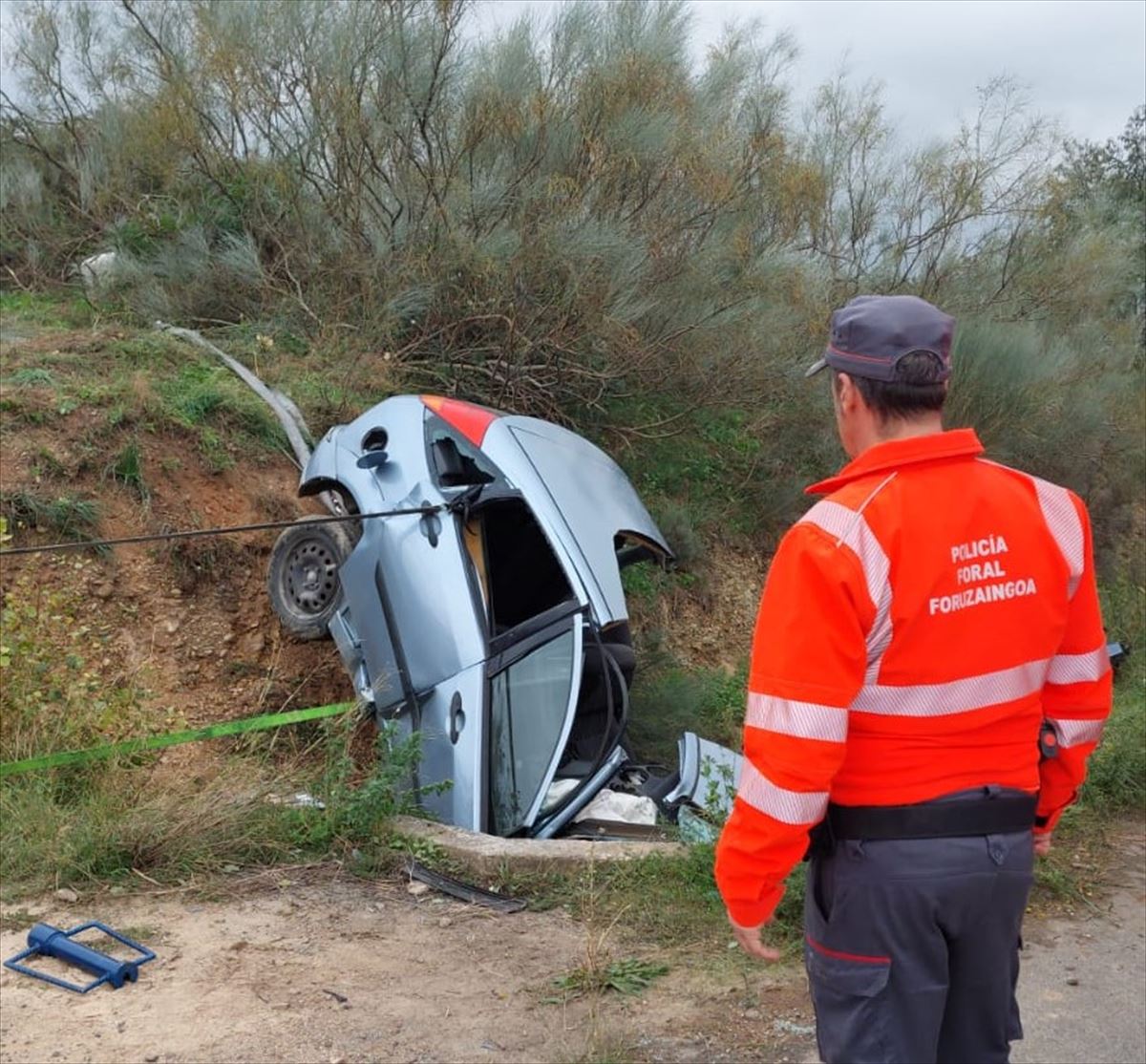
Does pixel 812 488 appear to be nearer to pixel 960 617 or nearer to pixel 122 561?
pixel 960 617

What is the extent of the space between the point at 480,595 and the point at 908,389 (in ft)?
13.8

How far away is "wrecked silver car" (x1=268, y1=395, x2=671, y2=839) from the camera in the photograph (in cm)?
617

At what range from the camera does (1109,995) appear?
4.66 m

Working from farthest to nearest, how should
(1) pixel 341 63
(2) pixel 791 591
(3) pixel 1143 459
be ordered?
(3) pixel 1143 459, (1) pixel 341 63, (2) pixel 791 591

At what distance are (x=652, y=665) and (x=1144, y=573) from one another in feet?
29.5

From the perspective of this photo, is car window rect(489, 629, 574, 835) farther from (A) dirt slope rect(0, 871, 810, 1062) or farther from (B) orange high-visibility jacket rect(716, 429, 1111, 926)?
(B) orange high-visibility jacket rect(716, 429, 1111, 926)

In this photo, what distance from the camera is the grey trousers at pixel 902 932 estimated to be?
244cm

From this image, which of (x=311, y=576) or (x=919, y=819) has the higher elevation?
(x=311, y=576)

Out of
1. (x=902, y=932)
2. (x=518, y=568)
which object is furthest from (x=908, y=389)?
(x=518, y=568)

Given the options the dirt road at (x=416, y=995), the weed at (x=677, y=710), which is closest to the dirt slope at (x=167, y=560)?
the weed at (x=677, y=710)

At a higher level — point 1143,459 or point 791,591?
point 791,591

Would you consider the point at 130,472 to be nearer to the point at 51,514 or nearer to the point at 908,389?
the point at 51,514

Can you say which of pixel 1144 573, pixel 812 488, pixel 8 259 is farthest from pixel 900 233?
pixel 812 488

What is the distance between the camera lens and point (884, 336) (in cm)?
247
